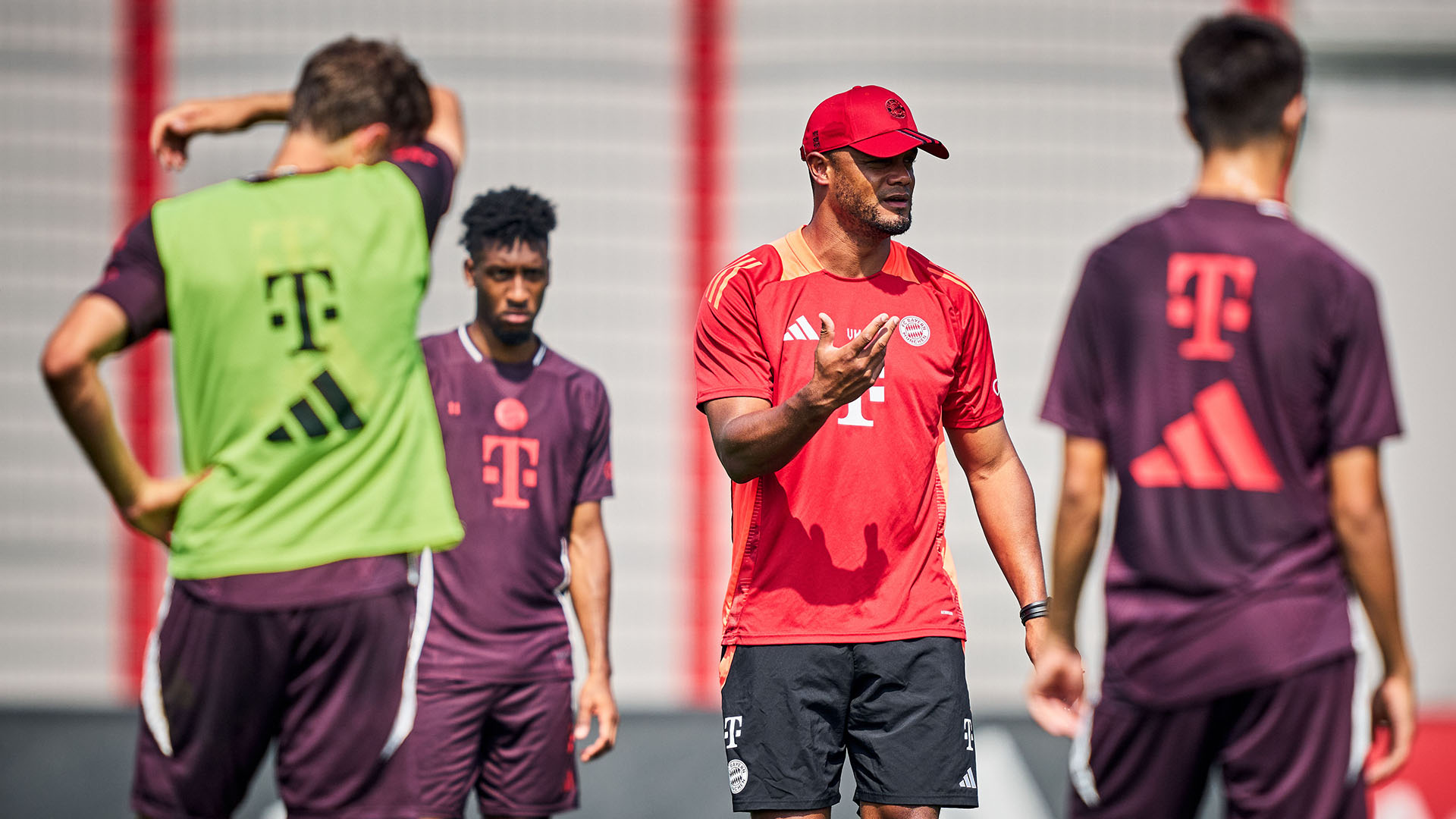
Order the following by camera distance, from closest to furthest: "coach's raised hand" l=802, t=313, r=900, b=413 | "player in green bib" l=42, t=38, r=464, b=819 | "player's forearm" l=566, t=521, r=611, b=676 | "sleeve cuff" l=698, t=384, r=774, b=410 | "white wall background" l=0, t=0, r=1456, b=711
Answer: "player in green bib" l=42, t=38, r=464, b=819
"coach's raised hand" l=802, t=313, r=900, b=413
"sleeve cuff" l=698, t=384, r=774, b=410
"player's forearm" l=566, t=521, r=611, b=676
"white wall background" l=0, t=0, r=1456, b=711

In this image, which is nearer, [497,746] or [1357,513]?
[1357,513]

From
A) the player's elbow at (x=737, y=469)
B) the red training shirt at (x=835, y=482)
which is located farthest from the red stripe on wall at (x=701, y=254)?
the player's elbow at (x=737, y=469)

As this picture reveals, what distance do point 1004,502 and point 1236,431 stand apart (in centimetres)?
126

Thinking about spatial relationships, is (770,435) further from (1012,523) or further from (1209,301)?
(1209,301)

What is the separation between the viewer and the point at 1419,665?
8.30m

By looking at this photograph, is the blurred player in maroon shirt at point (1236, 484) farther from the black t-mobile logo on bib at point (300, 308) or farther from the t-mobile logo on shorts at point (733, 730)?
the black t-mobile logo on bib at point (300, 308)

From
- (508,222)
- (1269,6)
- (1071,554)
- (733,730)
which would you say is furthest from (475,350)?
(1269,6)

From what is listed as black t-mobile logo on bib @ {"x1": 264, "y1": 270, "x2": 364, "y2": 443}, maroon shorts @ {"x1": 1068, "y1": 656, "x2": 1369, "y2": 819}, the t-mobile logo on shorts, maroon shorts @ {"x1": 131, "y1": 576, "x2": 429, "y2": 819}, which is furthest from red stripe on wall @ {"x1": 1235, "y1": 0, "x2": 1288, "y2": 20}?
maroon shorts @ {"x1": 131, "y1": 576, "x2": 429, "y2": 819}

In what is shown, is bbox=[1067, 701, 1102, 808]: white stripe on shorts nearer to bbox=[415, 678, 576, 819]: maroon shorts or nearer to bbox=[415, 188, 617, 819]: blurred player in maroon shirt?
bbox=[415, 188, 617, 819]: blurred player in maroon shirt

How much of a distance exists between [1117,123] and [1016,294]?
3.55 feet

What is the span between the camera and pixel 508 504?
5.04m

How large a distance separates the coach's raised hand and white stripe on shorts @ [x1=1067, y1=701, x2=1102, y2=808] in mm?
867

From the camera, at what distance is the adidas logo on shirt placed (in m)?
4.07

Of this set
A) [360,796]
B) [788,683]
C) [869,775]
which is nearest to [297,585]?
[360,796]
